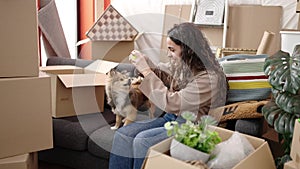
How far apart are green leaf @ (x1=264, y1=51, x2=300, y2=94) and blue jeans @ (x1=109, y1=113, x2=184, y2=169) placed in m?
0.53

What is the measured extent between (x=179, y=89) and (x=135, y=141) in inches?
15.2

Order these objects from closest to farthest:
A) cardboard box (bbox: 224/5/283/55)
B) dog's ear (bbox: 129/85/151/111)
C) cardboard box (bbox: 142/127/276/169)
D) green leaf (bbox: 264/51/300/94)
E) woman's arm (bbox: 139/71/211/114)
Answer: cardboard box (bbox: 142/127/276/169) → green leaf (bbox: 264/51/300/94) → woman's arm (bbox: 139/71/211/114) → dog's ear (bbox: 129/85/151/111) → cardboard box (bbox: 224/5/283/55)

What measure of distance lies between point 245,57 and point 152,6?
1432 millimetres

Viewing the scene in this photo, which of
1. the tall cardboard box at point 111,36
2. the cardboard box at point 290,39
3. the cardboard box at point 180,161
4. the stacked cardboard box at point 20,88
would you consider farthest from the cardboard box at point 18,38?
the cardboard box at point 290,39

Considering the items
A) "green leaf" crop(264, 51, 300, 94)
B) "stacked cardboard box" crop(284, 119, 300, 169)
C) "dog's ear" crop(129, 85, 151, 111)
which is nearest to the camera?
"stacked cardboard box" crop(284, 119, 300, 169)

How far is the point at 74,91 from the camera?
2.17m

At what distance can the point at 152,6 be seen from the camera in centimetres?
A: 316

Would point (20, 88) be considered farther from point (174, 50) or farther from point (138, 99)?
point (174, 50)

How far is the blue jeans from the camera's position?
5.46 ft

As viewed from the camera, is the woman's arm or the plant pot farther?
the woman's arm

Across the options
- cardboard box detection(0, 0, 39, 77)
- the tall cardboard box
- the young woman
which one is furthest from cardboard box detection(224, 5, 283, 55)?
cardboard box detection(0, 0, 39, 77)

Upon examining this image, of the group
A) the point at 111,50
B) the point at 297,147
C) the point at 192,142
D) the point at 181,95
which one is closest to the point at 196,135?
the point at 192,142

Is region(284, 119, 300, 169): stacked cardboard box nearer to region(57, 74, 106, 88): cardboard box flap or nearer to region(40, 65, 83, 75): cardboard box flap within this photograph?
region(57, 74, 106, 88): cardboard box flap

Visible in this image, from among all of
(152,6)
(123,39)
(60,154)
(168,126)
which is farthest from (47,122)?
(152,6)
